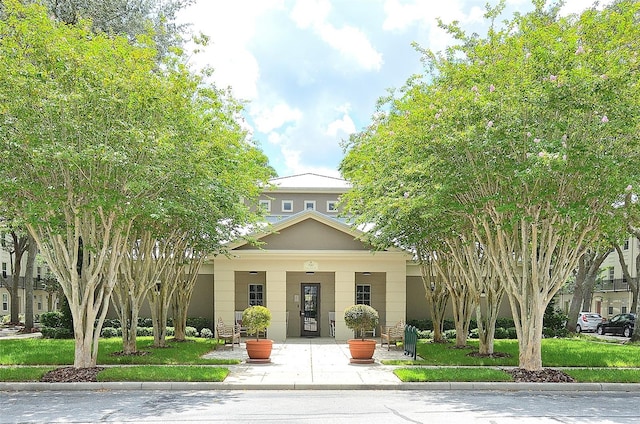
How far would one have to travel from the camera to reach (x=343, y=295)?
979 inches

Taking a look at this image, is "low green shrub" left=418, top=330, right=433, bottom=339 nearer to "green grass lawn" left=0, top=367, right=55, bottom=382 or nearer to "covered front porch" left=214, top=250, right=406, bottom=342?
"covered front porch" left=214, top=250, right=406, bottom=342

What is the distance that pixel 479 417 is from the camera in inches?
400

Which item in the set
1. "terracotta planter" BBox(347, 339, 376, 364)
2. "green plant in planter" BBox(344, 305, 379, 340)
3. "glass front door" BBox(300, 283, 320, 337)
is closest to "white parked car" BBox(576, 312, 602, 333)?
"glass front door" BBox(300, 283, 320, 337)

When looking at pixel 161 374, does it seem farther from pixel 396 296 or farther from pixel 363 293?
pixel 363 293

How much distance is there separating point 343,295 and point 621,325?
63.0ft

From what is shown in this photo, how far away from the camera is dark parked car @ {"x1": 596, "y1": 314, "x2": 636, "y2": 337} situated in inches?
1316

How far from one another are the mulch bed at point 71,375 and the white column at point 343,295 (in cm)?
1231

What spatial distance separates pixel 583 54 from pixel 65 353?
16.3 metres

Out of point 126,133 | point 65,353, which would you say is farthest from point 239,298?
point 126,133

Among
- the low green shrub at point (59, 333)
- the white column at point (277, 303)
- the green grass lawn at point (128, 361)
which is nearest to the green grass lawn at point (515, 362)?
the green grass lawn at point (128, 361)

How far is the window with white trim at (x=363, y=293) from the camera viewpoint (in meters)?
27.2

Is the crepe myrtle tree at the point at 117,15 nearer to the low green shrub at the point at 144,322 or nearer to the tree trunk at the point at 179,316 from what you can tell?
the tree trunk at the point at 179,316

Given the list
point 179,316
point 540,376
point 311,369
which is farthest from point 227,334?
point 540,376

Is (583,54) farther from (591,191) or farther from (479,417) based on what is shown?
(479,417)
